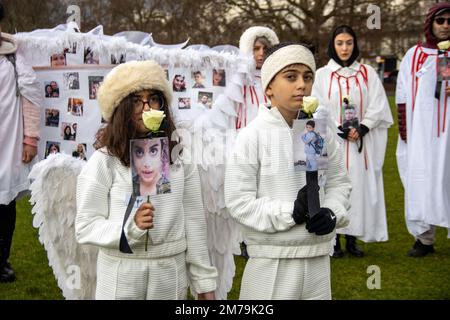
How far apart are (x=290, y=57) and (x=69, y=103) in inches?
91.9

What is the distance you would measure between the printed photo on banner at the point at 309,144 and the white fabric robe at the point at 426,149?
358 cm

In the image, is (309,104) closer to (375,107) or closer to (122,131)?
(122,131)

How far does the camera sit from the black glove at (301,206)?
3.13 metres

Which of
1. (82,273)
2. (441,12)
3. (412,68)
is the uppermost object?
(441,12)

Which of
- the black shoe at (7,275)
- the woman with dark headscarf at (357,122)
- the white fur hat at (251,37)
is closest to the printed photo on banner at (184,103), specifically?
the white fur hat at (251,37)

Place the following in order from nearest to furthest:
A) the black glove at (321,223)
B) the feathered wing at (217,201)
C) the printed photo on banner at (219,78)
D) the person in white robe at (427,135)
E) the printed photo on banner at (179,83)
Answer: the black glove at (321,223) < the feathered wing at (217,201) < the printed photo on banner at (179,83) < the printed photo on banner at (219,78) < the person in white robe at (427,135)

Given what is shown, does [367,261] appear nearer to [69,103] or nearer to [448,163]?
[448,163]

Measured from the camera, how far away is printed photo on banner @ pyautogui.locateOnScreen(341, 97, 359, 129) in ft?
21.4

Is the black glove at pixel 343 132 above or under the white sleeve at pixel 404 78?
under

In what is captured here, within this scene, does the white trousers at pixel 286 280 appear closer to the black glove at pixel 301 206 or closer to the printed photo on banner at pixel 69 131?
the black glove at pixel 301 206

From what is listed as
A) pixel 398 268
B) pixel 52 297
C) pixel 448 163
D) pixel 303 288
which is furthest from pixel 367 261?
pixel 303 288

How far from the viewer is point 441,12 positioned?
6.19 metres

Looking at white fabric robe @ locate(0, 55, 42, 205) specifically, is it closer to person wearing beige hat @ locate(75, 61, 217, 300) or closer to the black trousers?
the black trousers

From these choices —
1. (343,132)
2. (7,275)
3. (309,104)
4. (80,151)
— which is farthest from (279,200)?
(343,132)
